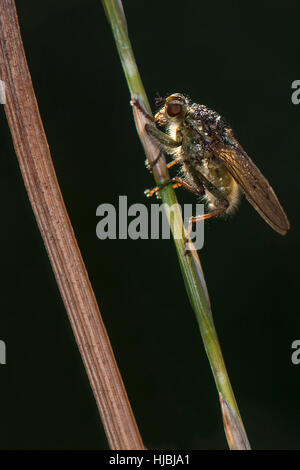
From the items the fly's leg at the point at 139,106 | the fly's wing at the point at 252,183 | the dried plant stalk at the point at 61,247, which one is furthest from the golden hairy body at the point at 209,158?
the dried plant stalk at the point at 61,247

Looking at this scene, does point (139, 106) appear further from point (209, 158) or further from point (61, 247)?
point (209, 158)

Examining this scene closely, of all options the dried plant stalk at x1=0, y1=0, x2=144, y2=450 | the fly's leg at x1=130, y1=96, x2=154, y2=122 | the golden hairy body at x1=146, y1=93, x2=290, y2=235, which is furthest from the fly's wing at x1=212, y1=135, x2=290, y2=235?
the dried plant stalk at x1=0, y1=0, x2=144, y2=450

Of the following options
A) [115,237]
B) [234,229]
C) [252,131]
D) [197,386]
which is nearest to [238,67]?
[252,131]

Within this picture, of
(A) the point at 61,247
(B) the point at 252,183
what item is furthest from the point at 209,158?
(A) the point at 61,247

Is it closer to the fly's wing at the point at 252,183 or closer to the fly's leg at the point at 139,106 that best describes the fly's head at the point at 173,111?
the fly's wing at the point at 252,183

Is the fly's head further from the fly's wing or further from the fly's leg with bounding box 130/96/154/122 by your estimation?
the fly's leg with bounding box 130/96/154/122

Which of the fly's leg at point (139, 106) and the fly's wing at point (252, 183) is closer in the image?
the fly's leg at point (139, 106)

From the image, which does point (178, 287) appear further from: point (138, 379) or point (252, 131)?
point (252, 131)
